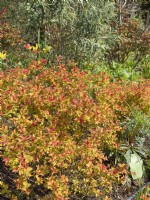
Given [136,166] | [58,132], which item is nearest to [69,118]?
[58,132]

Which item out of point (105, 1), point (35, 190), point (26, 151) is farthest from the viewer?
point (105, 1)

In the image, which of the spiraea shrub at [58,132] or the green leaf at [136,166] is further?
the green leaf at [136,166]

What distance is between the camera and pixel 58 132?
12.1 feet

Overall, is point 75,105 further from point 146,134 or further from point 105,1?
point 105,1

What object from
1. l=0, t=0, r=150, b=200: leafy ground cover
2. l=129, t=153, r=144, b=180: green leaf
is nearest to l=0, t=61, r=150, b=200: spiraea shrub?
l=0, t=0, r=150, b=200: leafy ground cover

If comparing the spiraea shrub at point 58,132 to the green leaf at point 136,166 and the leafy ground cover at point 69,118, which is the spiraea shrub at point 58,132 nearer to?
the leafy ground cover at point 69,118

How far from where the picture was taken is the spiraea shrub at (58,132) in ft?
10.7

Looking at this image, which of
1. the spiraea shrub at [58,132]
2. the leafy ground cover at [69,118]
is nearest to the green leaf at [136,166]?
the leafy ground cover at [69,118]

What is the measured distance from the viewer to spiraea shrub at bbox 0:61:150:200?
3.25 meters

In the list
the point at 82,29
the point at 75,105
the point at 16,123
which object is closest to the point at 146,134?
the point at 75,105

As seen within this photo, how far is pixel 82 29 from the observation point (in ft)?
22.8

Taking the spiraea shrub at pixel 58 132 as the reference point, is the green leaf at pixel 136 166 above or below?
below

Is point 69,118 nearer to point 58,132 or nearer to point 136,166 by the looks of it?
point 58,132

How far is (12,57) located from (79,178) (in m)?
3.64
